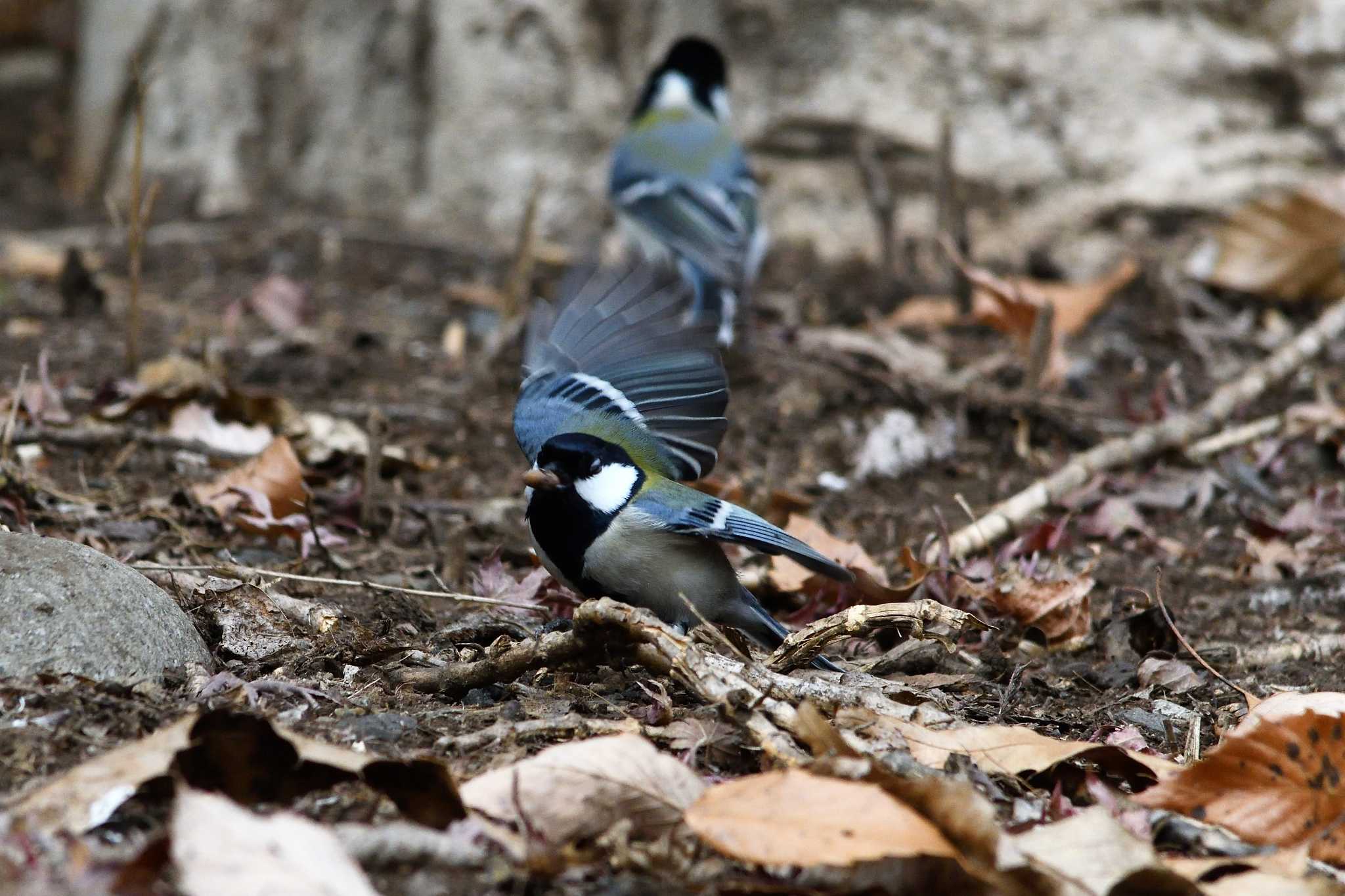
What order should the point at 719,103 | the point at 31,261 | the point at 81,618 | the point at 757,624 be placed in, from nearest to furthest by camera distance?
the point at 81,618 < the point at 757,624 < the point at 31,261 < the point at 719,103

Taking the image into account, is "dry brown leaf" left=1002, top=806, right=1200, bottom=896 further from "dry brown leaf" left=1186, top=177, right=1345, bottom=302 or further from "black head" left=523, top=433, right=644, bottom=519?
"dry brown leaf" left=1186, top=177, right=1345, bottom=302

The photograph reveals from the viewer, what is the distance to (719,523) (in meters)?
2.81

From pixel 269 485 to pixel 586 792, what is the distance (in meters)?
1.87

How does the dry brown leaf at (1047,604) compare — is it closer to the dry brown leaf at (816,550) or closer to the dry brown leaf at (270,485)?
the dry brown leaf at (816,550)

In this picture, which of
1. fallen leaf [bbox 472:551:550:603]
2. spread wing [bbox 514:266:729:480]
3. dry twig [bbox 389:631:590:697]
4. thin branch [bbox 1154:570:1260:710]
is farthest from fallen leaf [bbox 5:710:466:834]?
thin branch [bbox 1154:570:1260:710]

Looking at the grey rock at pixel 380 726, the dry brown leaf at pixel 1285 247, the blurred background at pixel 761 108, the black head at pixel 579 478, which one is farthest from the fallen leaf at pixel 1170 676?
the blurred background at pixel 761 108

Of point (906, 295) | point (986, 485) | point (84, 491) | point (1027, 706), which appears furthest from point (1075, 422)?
point (84, 491)

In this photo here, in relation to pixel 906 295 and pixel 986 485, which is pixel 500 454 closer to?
pixel 986 485

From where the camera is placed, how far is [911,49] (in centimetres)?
638

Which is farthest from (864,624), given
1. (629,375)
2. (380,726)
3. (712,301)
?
(712,301)

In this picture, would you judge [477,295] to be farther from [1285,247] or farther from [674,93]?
[1285,247]

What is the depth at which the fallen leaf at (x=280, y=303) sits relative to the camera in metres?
5.64

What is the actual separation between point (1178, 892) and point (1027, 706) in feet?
3.05

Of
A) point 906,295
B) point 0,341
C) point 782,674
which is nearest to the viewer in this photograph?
point 782,674
